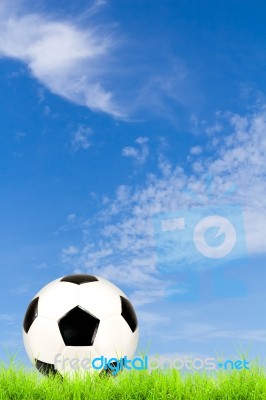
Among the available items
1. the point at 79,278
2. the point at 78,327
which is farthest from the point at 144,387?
the point at 79,278

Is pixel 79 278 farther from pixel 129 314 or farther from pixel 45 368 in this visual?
pixel 45 368

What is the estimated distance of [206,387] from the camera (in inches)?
255

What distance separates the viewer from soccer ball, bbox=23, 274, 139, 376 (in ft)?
22.5

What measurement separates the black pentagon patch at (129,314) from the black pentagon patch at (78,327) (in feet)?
1.23

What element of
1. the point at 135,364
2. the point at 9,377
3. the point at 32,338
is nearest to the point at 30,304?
the point at 32,338

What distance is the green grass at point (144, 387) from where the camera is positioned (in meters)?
6.33

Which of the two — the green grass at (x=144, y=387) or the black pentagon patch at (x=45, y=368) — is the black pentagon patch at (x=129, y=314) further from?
the black pentagon patch at (x=45, y=368)

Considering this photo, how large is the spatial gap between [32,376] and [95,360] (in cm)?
67

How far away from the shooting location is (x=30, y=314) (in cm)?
725

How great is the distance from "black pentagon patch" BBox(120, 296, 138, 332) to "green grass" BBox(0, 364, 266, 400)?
2.01 ft

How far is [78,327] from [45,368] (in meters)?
0.58

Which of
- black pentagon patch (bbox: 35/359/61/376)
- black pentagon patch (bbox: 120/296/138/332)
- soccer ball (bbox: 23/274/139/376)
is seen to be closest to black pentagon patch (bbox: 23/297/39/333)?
soccer ball (bbox: 23/274/139/376)

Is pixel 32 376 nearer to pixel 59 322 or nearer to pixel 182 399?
pixel 59 322

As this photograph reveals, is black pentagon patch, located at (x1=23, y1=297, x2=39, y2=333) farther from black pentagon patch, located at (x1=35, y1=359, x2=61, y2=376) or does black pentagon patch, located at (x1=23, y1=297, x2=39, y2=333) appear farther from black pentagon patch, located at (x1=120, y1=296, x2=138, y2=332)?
black pentagon patch, located at (x1=120, y1=296, x2=138, y2=332)
